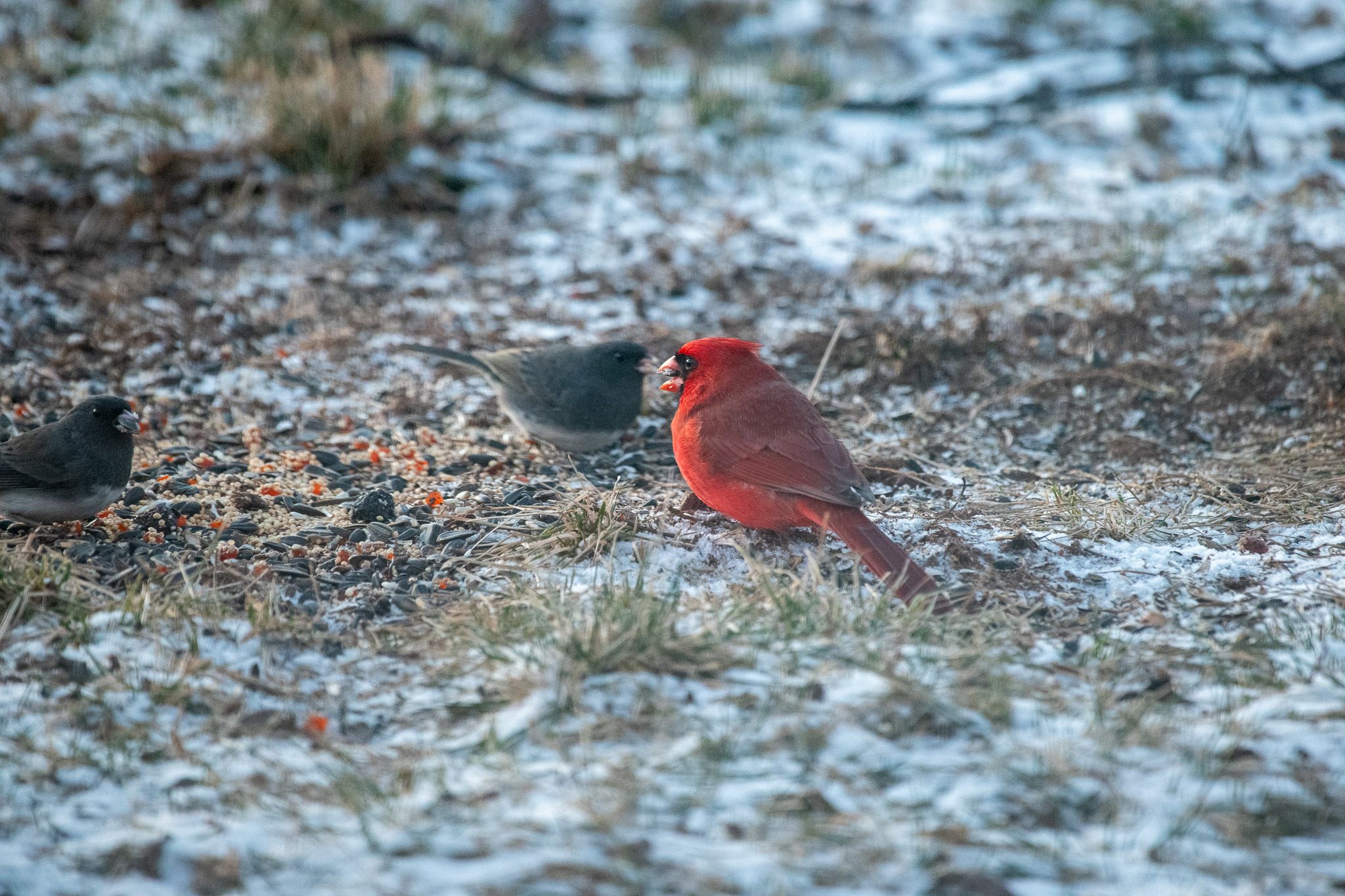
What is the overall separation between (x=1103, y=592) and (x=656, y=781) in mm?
1666

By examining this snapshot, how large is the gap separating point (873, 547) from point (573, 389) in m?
1.56

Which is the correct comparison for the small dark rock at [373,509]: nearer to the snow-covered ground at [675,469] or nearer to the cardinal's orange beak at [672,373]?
the snow-covered ground at [675,469]

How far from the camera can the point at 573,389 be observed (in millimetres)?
4555

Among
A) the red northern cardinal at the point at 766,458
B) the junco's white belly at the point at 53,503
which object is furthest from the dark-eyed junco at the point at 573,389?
the junco's white belly at the point at 53,503

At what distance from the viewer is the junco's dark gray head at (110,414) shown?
12.6 ft

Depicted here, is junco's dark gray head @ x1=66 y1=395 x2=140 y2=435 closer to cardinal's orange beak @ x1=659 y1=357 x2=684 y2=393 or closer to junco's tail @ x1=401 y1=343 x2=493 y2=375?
junco's tail @ x1=401 y1=343 x2=493 y2=375

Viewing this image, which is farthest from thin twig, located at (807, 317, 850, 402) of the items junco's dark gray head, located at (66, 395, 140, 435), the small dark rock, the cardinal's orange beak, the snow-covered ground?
junco's dark gray head, located at (66, 395, 140, 435)

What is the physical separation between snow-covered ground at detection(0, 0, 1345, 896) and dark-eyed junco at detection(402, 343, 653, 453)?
18cm

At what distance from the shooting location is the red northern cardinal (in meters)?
3.49

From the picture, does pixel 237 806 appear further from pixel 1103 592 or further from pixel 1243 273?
pixel 1243 273

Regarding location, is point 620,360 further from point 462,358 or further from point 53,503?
point 53,503

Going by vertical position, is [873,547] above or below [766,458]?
below

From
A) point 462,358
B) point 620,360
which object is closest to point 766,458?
point 620,360

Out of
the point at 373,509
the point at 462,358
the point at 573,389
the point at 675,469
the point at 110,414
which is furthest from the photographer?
the point at 462,358
